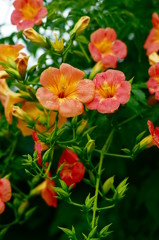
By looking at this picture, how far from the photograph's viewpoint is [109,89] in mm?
2268

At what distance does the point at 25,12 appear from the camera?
106 inches

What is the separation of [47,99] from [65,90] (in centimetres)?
14

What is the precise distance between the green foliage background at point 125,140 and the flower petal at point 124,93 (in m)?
0.44

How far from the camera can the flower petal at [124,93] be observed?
2.20 meters

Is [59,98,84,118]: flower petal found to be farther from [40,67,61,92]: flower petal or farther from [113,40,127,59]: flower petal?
[113,40,127,59]: flower petal

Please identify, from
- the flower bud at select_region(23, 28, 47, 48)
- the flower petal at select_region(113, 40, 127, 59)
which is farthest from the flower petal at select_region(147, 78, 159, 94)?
the flower bud at select_region(23, 28, 47, 48)

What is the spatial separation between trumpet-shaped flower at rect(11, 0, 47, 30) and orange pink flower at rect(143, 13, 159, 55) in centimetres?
64

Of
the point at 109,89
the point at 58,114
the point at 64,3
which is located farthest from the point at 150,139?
the point at 64,3

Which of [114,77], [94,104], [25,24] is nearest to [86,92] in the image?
[94,104]

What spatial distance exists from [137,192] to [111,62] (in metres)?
0.97

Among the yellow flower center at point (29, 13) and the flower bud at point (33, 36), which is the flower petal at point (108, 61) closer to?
the flower bud at point (33, 36)

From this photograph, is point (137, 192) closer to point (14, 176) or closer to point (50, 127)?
point (14, 176)

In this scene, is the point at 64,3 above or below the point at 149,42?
above

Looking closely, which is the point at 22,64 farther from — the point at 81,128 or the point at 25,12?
the point at 25,12
